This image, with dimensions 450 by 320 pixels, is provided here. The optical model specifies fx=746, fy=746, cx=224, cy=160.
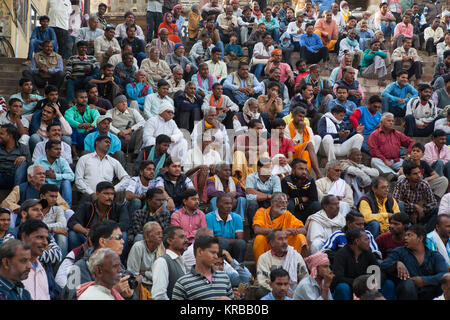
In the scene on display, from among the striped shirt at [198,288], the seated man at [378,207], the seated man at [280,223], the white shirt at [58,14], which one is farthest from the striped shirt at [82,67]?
the striped shirt at [198,288]

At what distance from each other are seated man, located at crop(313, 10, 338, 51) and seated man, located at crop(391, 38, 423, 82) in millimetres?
1481

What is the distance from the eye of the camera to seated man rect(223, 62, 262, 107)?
12.4m

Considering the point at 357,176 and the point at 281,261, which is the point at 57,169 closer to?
the point at 281,261

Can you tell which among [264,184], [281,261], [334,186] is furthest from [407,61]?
[281,261]

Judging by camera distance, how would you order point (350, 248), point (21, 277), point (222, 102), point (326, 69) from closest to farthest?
point (21, 277)
point (350, 248)
point (222, 102)
point (326, 69)

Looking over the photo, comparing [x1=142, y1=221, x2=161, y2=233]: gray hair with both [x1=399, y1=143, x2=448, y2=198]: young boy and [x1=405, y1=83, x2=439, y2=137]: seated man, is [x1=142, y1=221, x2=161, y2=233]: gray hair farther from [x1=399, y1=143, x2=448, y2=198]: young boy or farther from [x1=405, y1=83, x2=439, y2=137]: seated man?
[x1=405, y1=83, x2=439, y2=137]: seated man

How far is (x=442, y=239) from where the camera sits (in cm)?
838

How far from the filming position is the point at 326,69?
48.5 ft

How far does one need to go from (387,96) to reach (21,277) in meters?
8.52

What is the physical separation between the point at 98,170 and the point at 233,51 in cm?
636

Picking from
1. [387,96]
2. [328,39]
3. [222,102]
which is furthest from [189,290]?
[328,39]

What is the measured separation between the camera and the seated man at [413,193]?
30.9 ft
